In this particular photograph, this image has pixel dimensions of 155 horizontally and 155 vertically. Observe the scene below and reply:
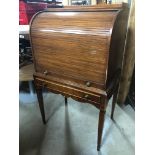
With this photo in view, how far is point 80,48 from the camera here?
1.13 metres

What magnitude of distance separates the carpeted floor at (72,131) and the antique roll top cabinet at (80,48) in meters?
0.20

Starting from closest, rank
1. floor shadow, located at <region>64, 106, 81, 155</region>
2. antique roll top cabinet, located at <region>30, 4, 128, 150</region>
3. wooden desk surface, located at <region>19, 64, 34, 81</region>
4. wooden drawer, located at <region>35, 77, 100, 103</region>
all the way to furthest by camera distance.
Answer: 1. antique roll top cabinet, located at <region>30, 4, 128, 150</region>
2. wooden drawer, located at <region>35, 77, 100, 103</region>
3. floor shadow, located at <region>64, 106, 81, 155</region>
4. wooden desk surface, located at <region>19, 64, 34, 81</region>

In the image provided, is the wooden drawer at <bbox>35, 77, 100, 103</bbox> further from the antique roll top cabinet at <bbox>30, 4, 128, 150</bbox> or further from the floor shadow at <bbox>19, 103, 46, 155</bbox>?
the floor shadow at <bbox>19, 103, 46, 155</bbox>

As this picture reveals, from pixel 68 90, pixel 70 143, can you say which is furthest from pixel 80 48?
pixel 70 143

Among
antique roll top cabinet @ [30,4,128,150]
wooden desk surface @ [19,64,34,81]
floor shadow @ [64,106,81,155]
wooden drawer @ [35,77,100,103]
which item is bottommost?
floor shadow @ [64,106,81,155]

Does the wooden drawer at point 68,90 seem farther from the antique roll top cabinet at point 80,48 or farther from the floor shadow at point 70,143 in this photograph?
the floor shadow at point 70,143

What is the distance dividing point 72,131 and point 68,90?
0.56m

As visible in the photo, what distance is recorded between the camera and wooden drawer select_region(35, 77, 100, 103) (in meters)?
1.25

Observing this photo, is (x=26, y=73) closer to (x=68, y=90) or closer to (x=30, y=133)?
(x=30, y=133)

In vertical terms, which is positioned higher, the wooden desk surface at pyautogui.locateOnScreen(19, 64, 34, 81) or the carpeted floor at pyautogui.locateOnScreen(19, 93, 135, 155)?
the wooden desk surface at pyautogui.locateOnScreen(19, 64, 34, 81)

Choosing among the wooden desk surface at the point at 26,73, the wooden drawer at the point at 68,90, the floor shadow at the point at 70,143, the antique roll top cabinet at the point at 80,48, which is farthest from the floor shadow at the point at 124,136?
the wooden desk surface at the point at 26,73

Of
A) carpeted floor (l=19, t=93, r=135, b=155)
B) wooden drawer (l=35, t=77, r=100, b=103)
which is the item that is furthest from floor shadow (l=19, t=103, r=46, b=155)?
wooden drawer (l=35, t=77, r=100, b=103)

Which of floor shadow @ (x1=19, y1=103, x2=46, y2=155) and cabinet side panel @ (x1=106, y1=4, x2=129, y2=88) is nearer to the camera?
cabinet side panel @ (x1=106, y1=4, x2=129, y2=88)
